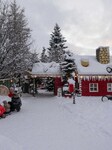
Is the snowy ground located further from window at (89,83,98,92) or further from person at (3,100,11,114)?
window at (89,83,98,92)

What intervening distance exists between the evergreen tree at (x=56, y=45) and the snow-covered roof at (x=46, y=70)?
25.2m

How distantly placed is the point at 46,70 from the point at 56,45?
103 ft

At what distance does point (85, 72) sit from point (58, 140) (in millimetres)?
25652

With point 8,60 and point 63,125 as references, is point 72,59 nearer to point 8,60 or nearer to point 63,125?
point 8,60

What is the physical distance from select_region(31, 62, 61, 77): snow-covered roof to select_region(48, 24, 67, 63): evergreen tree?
2518 cm

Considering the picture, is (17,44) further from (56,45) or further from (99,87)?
(56,45)

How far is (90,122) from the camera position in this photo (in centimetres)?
1347

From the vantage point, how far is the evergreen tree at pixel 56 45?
6612 centimetres

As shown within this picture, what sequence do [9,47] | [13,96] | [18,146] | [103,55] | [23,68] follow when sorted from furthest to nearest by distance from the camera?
[103,55] < [23,68] < [9,47] < [13,96] < [18,146]

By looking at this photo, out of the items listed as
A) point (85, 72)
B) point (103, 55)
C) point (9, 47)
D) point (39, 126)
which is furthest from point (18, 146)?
point (103, 55)

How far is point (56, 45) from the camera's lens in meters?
68.5

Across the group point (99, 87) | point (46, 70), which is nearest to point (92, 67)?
point (99, 87)

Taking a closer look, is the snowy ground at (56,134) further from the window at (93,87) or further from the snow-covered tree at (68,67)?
the window at (93,87)

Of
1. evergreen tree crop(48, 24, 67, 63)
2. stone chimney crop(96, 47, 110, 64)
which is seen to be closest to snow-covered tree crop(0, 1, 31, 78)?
stone chimney crop(96, 47, 110, 64)
